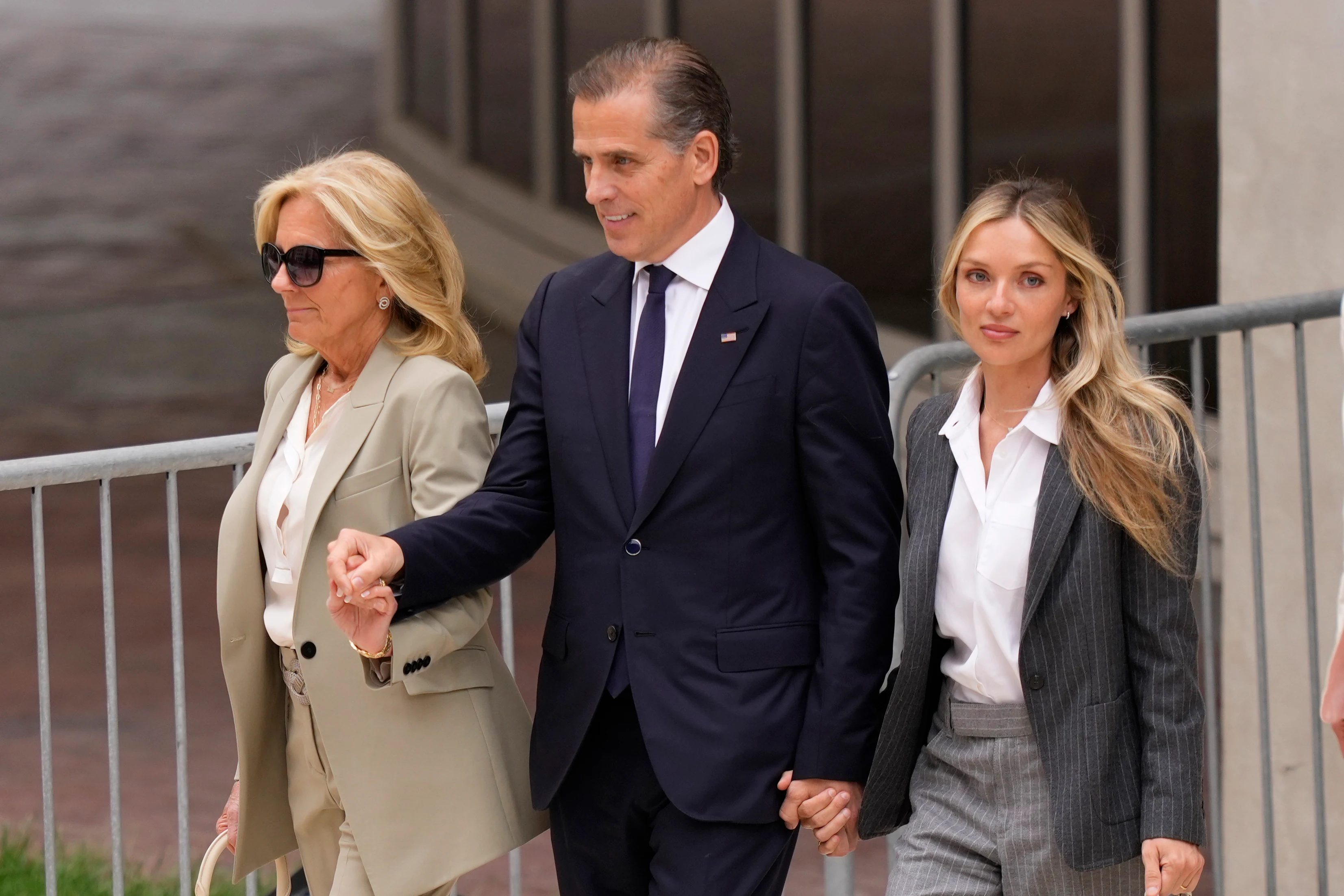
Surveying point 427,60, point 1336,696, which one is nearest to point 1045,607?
point 1336,696

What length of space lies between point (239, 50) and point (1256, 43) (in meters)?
14.3

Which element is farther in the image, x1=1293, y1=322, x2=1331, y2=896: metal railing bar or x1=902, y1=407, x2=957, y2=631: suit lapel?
x1=1293, y1=322, x2=1331, y2=896: metal railing bar

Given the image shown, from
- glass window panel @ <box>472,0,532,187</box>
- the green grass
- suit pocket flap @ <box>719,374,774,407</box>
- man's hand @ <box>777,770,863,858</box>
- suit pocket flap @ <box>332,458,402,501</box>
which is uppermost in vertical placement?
glass window panel @ <box>472,0,532,187</box>

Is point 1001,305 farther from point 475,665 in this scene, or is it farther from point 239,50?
point 239,50

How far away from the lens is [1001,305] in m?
2.47

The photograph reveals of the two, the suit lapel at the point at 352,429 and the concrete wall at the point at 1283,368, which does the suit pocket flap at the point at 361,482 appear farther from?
the concrete wall at the point at 1283,368

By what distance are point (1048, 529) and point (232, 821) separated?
1416mm

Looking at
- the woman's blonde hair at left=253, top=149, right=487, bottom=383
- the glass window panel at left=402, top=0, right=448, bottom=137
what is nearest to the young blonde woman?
the woman's blonde hair at left=253, top=149, right=487, bottom=383

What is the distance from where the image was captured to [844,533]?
8.13ft

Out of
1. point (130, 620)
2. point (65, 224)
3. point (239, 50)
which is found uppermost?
point (239, 50)

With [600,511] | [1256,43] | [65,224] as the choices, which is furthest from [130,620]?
[65,224]

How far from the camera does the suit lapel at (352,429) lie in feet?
8.59

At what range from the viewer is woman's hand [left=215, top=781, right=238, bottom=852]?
2.80 m

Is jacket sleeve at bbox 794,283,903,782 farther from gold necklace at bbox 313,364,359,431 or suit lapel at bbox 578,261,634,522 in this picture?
gold necklace at bbox 313,364,359,431
